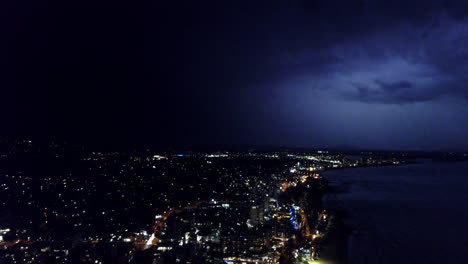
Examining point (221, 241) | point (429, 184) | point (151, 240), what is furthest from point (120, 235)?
point (429, 184)

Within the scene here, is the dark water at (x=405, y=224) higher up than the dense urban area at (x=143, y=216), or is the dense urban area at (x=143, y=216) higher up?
the dense urban area at (x=143, y=216)

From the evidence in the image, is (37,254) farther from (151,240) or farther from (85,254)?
(151,240)

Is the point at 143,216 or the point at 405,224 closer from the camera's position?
the point at 143,216

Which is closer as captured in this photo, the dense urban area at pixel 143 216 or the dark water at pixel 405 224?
the dense urban area at pixel 143 216

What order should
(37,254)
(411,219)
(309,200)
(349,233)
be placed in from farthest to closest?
(309,200), (411,219), (349,233), (37,254)

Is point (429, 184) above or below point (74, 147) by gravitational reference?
below
